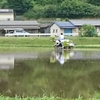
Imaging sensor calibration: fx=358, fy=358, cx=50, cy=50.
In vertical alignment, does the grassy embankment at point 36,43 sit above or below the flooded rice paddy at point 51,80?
below

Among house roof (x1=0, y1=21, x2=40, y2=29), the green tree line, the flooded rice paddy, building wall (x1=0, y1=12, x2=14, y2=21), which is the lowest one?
the flooded rice paddy

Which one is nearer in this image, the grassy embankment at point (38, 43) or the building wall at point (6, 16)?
the grassy embankment at point (38, 43)

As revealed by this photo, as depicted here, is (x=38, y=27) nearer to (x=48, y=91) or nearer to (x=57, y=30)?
(x=57, y=30)

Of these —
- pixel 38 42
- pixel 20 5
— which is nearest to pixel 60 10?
pixel 20 5

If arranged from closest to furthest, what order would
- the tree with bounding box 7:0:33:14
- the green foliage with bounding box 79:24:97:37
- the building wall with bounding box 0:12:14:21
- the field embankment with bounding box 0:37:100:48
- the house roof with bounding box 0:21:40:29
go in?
the field embankment with bounding box 0:37:100:48 < the green foliage with bounding box 79:24:97:37 < the house roof with bounding box 0:21:40:29 < the building wall with bounding box 0:12:14:21 < the tree with bounding box 7:0:33:14

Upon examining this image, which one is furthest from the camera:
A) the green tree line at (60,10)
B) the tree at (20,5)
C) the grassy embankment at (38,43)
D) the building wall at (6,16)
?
the tree at (20,5)

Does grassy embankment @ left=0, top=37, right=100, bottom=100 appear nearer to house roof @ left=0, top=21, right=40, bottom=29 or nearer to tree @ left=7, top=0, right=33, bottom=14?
house roof @ left=0, top=21, right=40, bottom=29

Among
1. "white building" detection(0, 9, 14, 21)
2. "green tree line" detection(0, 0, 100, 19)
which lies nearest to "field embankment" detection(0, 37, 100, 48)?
"white building" detection(0, 9, 14, 21)

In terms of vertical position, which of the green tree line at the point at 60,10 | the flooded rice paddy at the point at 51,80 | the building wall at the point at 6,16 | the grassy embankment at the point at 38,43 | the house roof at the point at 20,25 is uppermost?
the green tree line at the point at 60,10

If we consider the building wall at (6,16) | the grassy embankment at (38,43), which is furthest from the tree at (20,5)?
the grassy embankment at (38,43)

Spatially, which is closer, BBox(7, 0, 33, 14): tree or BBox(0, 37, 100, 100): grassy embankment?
BBox(0, 37, 100, 100): grassy embankment

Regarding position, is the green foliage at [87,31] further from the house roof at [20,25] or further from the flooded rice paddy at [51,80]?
the flooded rice paddy at [51,80]

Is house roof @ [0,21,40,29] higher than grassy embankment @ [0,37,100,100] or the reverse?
higher

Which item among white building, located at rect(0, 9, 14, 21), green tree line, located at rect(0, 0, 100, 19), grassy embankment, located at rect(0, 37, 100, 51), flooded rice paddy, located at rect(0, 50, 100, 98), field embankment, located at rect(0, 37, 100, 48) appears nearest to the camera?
flooded rice paddy, located at rect(0, 50, 100, 98)
